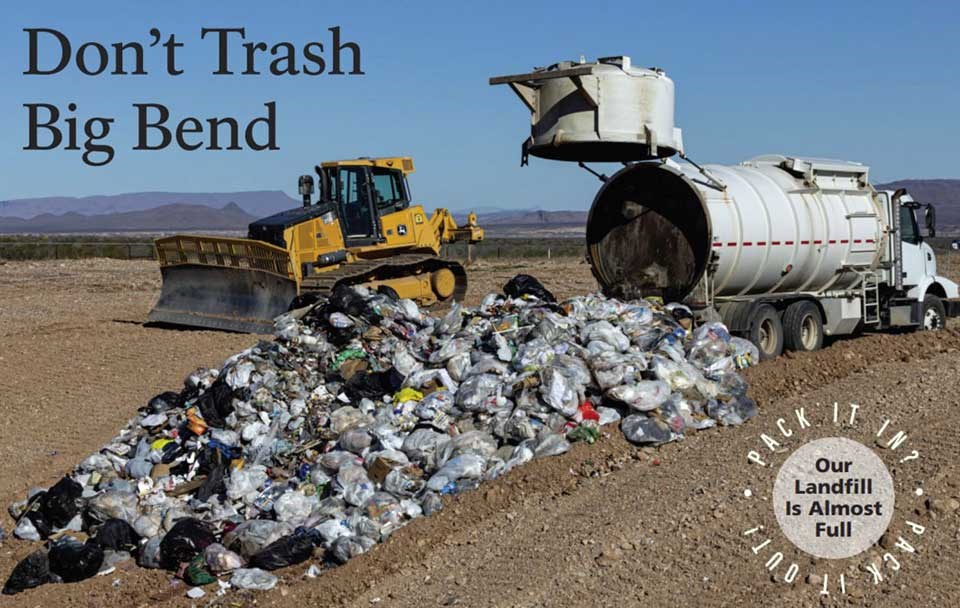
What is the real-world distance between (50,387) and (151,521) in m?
5.35

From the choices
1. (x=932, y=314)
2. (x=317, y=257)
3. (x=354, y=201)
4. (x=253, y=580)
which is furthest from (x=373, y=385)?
(x=932, y=314)

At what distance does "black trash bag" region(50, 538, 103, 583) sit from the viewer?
8.45 meters

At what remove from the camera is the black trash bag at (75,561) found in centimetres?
845

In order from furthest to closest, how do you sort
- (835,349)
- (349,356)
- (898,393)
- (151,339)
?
(151,339)
(835,349)
(349,356)
(898,393)

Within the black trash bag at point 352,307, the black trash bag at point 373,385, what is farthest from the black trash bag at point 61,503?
the black trash bag at point 352,307

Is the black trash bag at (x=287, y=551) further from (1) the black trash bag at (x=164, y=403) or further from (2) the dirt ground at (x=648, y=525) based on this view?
(1) the black trash bag at (x=164, y=403)

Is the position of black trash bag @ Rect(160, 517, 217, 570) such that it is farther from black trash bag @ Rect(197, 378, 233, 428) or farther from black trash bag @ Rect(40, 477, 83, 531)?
black trash bag @ Rect(197, 378, 233, 428)

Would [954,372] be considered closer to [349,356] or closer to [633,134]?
[633,134]

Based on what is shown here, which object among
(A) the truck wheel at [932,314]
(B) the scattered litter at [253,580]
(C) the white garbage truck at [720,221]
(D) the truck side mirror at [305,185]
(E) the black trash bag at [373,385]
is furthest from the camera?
(D) the truck side mirror at [305,185]

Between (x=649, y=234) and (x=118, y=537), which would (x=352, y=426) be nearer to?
(x=118, y=537)

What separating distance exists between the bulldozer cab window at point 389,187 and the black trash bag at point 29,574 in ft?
33.8

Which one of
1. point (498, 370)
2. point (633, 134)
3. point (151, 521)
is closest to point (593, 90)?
point (633, 134)

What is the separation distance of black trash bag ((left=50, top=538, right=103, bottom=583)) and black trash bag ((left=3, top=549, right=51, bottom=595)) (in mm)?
64

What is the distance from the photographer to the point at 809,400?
987 cm
